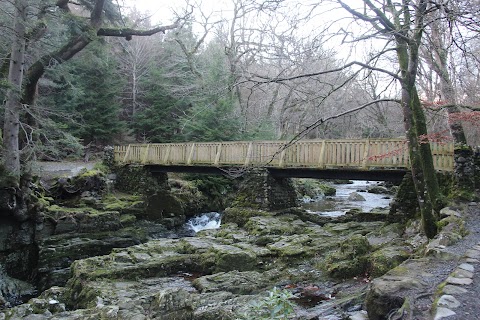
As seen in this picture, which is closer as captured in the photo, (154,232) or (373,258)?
(373,258)

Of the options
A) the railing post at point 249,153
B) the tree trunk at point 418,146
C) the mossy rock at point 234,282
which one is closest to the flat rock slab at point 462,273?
the tree trunk at point 418,146

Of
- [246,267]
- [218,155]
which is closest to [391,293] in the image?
[246,267]

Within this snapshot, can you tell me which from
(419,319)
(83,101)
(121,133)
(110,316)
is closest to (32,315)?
(110,316)

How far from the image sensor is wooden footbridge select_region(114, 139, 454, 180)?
1176 centimetres

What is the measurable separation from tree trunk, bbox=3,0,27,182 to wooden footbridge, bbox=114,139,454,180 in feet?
23.6

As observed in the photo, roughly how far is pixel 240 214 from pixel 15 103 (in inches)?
352

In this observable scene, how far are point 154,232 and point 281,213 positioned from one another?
5.30 metres

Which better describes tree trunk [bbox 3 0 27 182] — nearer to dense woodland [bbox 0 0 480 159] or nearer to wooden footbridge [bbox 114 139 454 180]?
dense woodland [bbox 0 0 480 159]

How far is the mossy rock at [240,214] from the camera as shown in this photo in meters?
14.0

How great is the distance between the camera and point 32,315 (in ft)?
20.1

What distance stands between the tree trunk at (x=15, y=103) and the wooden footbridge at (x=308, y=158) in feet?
23.6

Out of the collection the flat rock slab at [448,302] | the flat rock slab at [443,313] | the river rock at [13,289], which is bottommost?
the river rock at [13,289]

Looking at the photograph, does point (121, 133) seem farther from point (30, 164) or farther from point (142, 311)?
point (142, 311)

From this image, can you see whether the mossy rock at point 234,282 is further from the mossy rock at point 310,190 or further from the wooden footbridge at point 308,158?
the mossy rock at point 310,190
